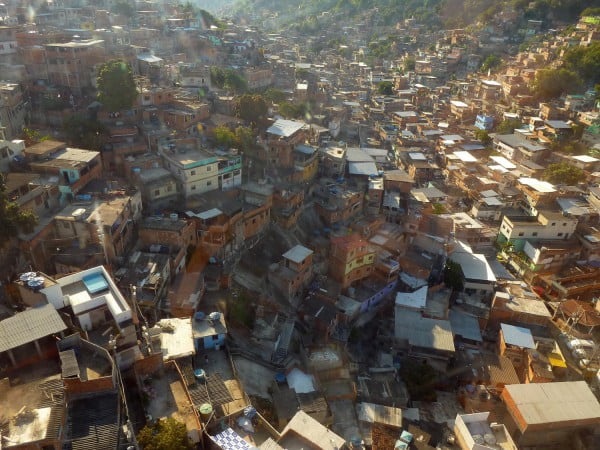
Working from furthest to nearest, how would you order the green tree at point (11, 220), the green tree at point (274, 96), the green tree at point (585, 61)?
the green tree at point (585, 61), the green tree at point (274, 96), the green tree at point (11, 220)

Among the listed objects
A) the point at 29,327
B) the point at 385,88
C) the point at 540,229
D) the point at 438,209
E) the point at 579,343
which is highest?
the point at 29,327

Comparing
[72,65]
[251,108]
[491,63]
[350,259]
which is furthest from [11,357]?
[491,63]

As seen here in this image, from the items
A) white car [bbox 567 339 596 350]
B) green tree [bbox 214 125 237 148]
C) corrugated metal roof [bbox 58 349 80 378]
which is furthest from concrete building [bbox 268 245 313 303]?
white car [bbox 567 339 596 350]

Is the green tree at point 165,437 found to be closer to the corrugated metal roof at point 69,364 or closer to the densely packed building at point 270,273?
the densely packed building at point 270,273

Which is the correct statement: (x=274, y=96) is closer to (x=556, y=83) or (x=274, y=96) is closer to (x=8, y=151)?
(x=8, y=151)

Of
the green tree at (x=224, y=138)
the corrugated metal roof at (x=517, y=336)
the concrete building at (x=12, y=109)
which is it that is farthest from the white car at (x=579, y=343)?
the concrete building at (x=12, y=109)

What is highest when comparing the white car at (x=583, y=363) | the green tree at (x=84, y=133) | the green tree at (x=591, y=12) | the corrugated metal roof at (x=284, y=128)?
the green tree at (x=591, y=12)

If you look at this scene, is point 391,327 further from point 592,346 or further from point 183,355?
point 183,355
